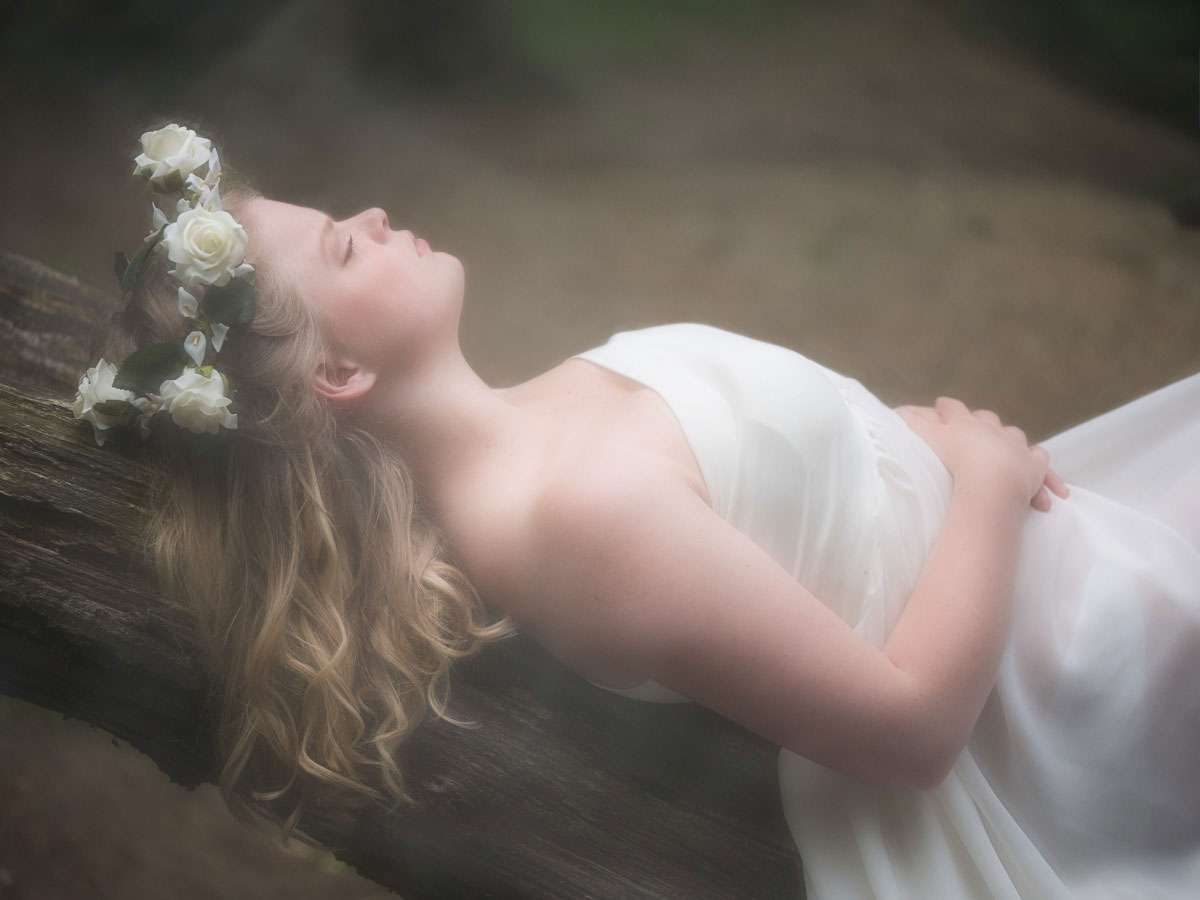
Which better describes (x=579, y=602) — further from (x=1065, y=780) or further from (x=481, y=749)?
(x=1065, y=780)

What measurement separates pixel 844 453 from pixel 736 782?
43 centimetres

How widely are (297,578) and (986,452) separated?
0.90m

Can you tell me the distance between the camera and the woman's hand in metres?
1.13

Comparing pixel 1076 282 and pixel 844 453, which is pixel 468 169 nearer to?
pixel 844 453

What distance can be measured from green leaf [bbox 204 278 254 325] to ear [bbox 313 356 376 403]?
0.33 feet

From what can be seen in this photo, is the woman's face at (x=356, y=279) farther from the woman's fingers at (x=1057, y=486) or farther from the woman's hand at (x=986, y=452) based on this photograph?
the woman's fingers at (x=1057, y=486)

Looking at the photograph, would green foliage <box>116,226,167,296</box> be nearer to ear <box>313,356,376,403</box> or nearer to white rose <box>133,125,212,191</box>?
white rose <box>133,125,212,191</box>

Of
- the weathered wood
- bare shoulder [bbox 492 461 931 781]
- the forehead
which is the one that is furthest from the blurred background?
bare shoulder [bbox 492 461 931 781]

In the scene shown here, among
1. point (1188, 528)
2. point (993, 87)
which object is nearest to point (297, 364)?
point (1188, 528)

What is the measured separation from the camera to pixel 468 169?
6.79 feet

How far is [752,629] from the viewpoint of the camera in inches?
34.8

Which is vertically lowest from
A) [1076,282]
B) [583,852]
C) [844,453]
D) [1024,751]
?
[583,852]

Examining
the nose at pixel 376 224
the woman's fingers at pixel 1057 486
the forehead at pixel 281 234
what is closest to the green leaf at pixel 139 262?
the forehead at pixel 281 234

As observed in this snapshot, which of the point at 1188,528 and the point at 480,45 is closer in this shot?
the point at 1188,528
